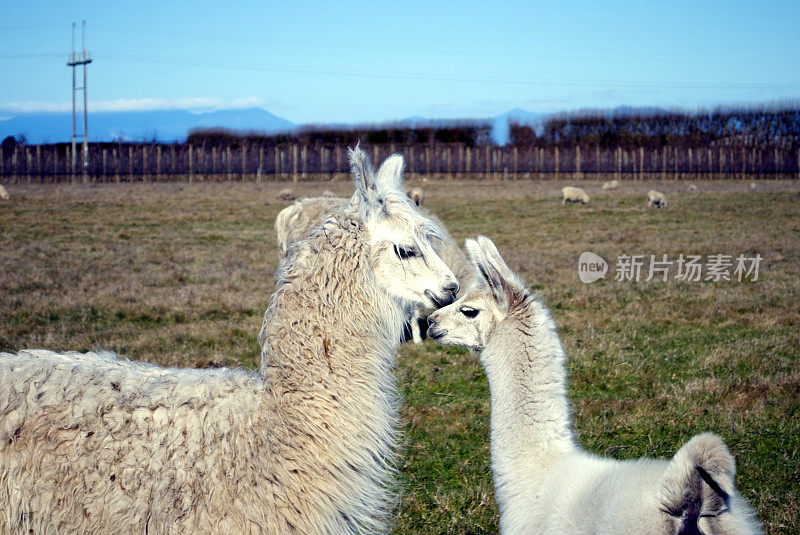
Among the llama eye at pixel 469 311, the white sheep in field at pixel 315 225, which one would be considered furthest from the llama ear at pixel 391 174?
the white sheep in field at pixel 315 225

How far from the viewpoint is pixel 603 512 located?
7.72 feet

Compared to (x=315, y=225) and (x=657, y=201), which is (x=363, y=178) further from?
(x=657, y=201)

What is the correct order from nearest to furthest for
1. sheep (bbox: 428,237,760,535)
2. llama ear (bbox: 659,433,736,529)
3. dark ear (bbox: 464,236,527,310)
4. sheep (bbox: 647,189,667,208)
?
1. llama ear (bbox: 659,433,736,529)
2. sheep (bbox: 428,237,760,535)
3. dark ear (bbox: 464,236,527,310)
4. sheep (bbox: 647,189,667,208)

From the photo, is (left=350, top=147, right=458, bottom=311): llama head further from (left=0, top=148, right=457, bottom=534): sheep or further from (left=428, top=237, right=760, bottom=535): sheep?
(left=428, top=237, right=760, bottom=535): sheep

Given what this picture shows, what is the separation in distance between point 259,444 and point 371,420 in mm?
455

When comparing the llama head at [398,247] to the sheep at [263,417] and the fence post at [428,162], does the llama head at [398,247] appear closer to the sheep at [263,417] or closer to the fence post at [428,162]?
the sheep at [263,417]

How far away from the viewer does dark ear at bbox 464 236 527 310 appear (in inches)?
136

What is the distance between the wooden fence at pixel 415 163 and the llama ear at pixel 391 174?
38484 millimetres

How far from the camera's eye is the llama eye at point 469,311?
12.0 feet

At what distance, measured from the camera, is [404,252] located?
110 inches

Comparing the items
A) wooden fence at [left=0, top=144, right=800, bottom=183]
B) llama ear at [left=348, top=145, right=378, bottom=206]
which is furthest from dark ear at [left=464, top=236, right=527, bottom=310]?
wooden fence at [left=0, top=144, right=800, bottom=183]

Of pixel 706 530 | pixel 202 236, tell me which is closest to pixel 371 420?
pixel 706 530

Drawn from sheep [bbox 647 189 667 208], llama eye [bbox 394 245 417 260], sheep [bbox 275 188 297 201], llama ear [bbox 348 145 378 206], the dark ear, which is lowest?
the dark ear

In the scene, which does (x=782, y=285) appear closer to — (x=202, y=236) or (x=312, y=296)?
(x=312, y=296)
